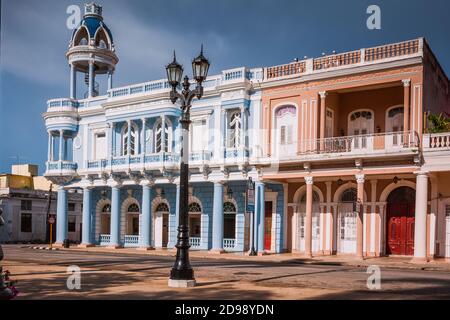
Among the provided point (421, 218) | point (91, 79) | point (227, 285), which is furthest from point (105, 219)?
point (227, 285)

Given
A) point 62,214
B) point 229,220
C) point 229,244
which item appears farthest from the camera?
point 62,214

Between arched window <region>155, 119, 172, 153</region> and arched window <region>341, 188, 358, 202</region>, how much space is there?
29.8 feet

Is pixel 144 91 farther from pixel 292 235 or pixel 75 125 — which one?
pixel 292 235

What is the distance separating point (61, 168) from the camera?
104ft

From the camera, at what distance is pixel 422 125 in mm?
20750

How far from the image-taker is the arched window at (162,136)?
92.2 ft

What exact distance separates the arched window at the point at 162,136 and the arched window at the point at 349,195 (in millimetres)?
9083

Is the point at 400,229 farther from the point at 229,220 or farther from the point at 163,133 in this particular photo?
the point at 163,133

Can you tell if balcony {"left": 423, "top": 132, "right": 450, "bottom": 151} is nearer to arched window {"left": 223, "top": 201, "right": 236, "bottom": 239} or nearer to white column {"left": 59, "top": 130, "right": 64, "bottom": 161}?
arched window {"left": 223, "top": 201, "right": 236, "bottom": 239}

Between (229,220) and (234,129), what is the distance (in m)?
4.57

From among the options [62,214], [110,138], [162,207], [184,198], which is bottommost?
[62,214]

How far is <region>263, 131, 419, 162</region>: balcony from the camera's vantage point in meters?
20.5

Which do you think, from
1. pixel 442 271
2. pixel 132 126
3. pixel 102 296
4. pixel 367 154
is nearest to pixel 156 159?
pixel 132 126

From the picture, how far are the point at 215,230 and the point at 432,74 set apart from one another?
38.2 feet
